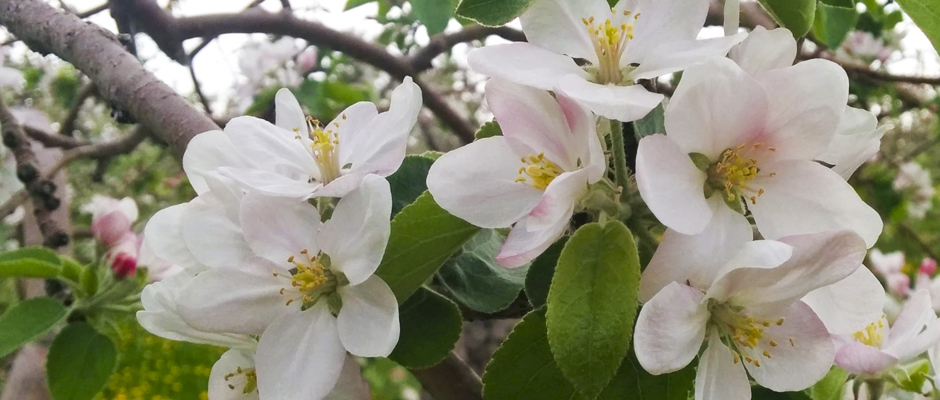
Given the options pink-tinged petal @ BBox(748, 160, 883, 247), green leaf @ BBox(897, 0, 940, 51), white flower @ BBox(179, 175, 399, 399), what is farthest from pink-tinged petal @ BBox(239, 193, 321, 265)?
green leaf @ BBox(897, 0, 940, 51)

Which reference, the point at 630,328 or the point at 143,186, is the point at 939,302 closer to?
the point at 630,328

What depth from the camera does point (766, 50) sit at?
1.45ft

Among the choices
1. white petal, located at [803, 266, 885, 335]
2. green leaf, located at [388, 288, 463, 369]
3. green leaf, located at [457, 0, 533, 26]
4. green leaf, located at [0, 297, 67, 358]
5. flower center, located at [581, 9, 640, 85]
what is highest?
green leaf, located at [457, 0, 533, 26]

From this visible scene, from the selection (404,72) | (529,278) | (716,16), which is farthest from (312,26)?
(529,278)

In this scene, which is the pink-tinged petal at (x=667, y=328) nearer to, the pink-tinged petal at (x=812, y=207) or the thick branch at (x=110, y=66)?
the pink-tinged petal at (x=812, y=207)

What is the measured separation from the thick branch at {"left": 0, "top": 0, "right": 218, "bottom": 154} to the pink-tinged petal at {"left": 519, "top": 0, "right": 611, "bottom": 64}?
0.40 metres

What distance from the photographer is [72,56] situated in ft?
2.77

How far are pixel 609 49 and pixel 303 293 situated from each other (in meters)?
0.29

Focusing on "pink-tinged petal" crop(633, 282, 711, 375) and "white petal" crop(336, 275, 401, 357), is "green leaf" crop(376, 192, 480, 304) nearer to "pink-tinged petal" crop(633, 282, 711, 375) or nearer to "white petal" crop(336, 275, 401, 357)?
"white petal" crop(336, 275, 401, 357)

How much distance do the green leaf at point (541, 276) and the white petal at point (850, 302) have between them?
0.18m

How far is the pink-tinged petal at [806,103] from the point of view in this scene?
1.36 feet

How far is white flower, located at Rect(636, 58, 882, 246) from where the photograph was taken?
40 centimetres

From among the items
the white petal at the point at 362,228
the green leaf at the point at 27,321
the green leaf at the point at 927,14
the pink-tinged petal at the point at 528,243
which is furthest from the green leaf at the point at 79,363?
the green leaf at the point at 927,14

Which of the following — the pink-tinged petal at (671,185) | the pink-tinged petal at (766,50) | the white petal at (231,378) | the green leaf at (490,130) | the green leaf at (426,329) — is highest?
the pink-tinged petal at (766,50)
